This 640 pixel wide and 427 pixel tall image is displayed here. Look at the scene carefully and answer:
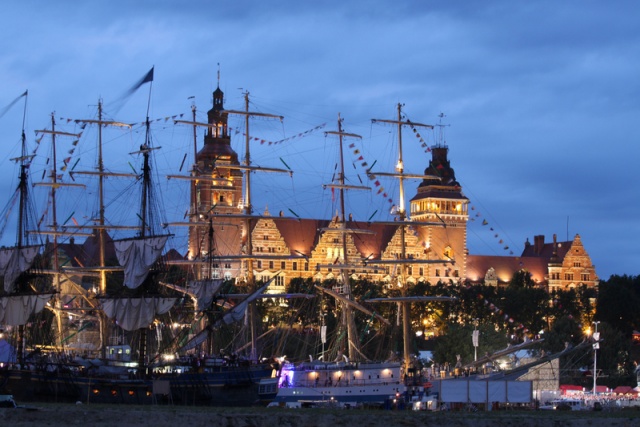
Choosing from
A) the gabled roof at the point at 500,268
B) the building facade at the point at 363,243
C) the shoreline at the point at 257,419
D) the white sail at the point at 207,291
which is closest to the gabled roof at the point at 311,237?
the building facade at the point at 363,243

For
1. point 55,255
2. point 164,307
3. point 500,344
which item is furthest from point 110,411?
point 500,344

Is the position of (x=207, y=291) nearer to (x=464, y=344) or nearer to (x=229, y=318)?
(x=229, y=318)

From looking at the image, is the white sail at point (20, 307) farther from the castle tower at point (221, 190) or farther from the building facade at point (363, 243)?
the castle tower at point (221, 190)

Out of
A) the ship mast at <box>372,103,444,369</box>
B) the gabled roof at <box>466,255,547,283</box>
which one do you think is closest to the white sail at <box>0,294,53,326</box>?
the ship mast at <box>372,103,444,369</box>

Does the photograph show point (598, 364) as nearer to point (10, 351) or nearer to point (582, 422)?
point (10, 351)

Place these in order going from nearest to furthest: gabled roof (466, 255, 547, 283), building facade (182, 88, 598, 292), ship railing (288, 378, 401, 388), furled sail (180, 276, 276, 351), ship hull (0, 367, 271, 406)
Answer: ship hull (0, 367, 271, 406) < furled sail (180, 276, 276, 351) < ship railing (288, 378, 401, 388) < building facade (182, 88, 598, 292) < gabled roof (466, 255, 547, 283)

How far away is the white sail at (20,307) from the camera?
8644 cm

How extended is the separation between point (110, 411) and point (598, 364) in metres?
84.6

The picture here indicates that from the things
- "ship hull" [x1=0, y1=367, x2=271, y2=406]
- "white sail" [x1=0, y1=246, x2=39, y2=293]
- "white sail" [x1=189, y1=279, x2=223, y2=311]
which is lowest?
"ship hull" [x1=0, y1=367, x2=271, y2=406]

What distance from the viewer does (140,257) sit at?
3359 inches

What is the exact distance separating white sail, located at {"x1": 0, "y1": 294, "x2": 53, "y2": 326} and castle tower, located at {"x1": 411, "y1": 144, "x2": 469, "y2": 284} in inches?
4043

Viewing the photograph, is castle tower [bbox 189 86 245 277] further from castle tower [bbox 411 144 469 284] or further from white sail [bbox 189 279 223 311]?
white sail [bbox 189 279 223 311]

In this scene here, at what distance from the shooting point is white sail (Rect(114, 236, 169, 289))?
84875 millimetres

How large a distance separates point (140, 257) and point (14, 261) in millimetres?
9945
